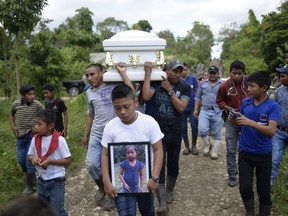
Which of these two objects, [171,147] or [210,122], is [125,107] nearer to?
[171,147]

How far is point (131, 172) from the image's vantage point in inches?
111

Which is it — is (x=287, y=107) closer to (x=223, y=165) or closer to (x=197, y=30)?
(x=223, y=165)

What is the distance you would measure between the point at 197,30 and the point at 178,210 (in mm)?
54136

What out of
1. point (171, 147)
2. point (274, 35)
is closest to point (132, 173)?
point (171, 147)

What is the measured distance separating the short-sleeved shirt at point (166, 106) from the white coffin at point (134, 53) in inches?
16.1

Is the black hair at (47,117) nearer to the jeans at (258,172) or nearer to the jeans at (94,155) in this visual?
the jeans at (94,155)

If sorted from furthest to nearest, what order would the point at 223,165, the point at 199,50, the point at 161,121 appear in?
the point at 199,50, the point at 223,165, the point at 161,121

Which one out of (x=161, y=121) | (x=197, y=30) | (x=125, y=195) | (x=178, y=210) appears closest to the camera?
(x=125, y=195)

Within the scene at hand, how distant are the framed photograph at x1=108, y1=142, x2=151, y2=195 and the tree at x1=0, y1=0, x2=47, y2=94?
1045cm

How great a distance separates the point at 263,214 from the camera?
3.78m

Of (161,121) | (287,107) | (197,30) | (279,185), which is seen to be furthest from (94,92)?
(197,30)

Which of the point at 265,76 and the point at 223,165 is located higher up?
the point at 265,76

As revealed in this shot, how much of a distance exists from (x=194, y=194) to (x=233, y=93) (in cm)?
146

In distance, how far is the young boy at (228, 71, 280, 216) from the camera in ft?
11.3
